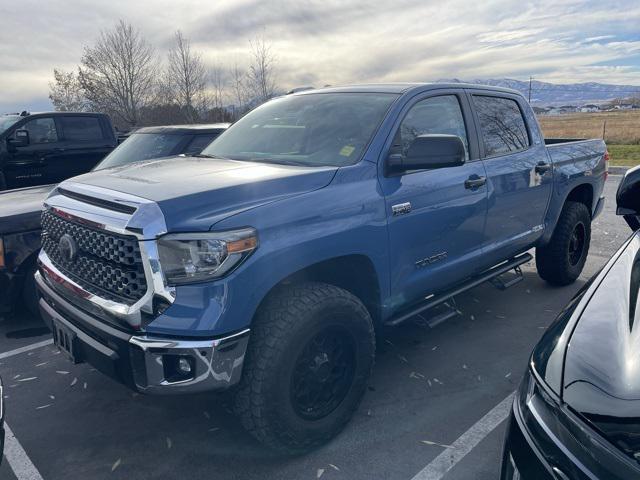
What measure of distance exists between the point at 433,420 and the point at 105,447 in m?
1.88

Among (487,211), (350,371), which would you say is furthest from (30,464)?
(487,211)

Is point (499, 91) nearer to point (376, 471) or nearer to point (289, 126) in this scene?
point (289, 126)

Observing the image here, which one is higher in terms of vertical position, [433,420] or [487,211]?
[487,211]

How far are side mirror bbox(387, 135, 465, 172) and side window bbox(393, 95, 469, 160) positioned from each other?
0.32 feet

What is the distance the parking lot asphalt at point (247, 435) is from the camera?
2.68 metres

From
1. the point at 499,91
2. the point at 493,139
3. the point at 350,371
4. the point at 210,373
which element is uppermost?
the point at 499,91

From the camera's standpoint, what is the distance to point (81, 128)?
28.0 ft

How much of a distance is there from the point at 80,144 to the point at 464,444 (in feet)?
25.7

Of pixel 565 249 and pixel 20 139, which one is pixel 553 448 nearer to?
pixel 565 249

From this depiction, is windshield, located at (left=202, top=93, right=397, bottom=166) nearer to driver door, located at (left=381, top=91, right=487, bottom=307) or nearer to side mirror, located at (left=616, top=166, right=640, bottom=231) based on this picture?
driver door, located at (left=381, top=91, right=487, bottom=307)

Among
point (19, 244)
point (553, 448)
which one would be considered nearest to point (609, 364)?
point (553, 448)

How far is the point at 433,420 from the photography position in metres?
3.07

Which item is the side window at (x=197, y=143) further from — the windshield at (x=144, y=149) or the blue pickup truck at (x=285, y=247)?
the blue pickup truck at (x=285, y=247)

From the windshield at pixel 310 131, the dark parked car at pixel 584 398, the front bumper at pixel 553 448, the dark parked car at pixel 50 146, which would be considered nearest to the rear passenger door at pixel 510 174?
the windshield at pixel 310 131
